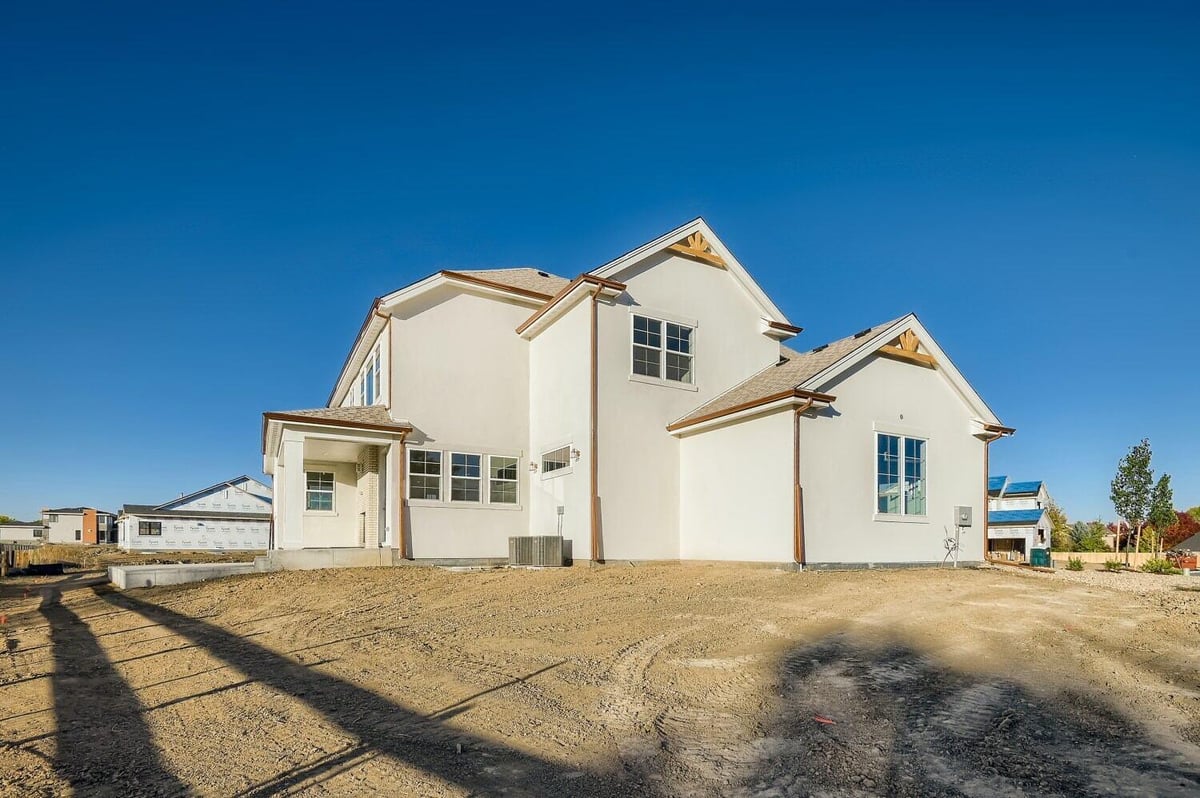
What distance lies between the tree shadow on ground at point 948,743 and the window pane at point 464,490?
40.9ft

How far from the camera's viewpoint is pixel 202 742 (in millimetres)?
5332

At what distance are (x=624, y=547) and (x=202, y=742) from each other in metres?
11.4

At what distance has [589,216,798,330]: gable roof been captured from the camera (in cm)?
1683

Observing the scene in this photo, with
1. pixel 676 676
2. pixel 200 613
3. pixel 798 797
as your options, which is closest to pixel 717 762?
pixel 798 797

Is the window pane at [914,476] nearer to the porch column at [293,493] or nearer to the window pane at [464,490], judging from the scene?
the window pane at [464,490]

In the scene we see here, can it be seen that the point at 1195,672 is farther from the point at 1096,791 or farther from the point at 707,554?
the point at 707,554

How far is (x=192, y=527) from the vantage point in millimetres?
49125

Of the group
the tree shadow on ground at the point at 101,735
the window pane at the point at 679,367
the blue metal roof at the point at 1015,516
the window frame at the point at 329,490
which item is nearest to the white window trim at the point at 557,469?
the window pane at the point at 679,367

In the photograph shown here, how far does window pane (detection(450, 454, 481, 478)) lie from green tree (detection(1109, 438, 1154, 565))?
34917mm

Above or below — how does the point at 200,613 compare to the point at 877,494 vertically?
below

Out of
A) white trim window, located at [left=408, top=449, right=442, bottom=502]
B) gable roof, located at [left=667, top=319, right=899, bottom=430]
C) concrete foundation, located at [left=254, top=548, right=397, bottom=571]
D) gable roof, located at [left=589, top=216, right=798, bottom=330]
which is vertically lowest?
concrete foundation, located at [left=254, top=548, right=397, bottom=571]

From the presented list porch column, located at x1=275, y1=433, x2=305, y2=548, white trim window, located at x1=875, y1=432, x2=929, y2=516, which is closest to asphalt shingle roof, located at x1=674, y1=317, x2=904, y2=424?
white trim window, located at x1=875, y1=432, x2=929, y2=516

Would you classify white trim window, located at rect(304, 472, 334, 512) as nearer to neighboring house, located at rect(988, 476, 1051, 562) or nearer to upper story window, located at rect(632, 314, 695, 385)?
upper story window, located at rect(632, 314, 695, 385)

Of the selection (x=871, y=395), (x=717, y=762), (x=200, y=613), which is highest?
(x=871, y=395)
